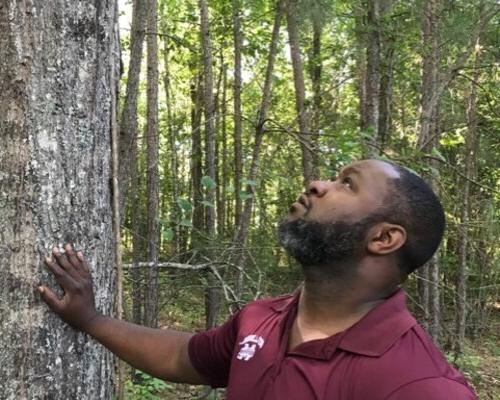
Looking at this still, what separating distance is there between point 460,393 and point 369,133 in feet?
11.5

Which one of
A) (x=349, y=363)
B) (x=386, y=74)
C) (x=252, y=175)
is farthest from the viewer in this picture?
(x=386, y=74)

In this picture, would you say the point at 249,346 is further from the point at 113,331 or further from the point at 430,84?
the point at 430,84

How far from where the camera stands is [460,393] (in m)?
1.42

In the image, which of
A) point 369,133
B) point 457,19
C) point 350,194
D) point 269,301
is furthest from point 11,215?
point 457,19

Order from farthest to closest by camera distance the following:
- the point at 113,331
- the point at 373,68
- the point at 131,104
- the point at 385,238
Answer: the point at 373,68 < the point at 131,104 < the point at 113,331 < the point at 385,238

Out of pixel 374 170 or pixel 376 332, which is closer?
pixel 376 332

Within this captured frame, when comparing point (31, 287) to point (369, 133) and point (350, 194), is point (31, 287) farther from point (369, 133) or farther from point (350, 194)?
point (369, 133)

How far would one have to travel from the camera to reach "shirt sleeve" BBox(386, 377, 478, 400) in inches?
55.0

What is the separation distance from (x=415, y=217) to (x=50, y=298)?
1120mm

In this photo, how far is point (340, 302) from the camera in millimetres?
1782

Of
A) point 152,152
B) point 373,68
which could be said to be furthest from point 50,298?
point 373,68

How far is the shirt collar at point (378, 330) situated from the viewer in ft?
5.11

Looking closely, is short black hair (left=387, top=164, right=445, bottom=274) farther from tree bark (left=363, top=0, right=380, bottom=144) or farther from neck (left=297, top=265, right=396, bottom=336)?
tree bark (left=363, top=0, right=380, bottom=144)

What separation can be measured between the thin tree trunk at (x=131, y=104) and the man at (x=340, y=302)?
3.44 metres
